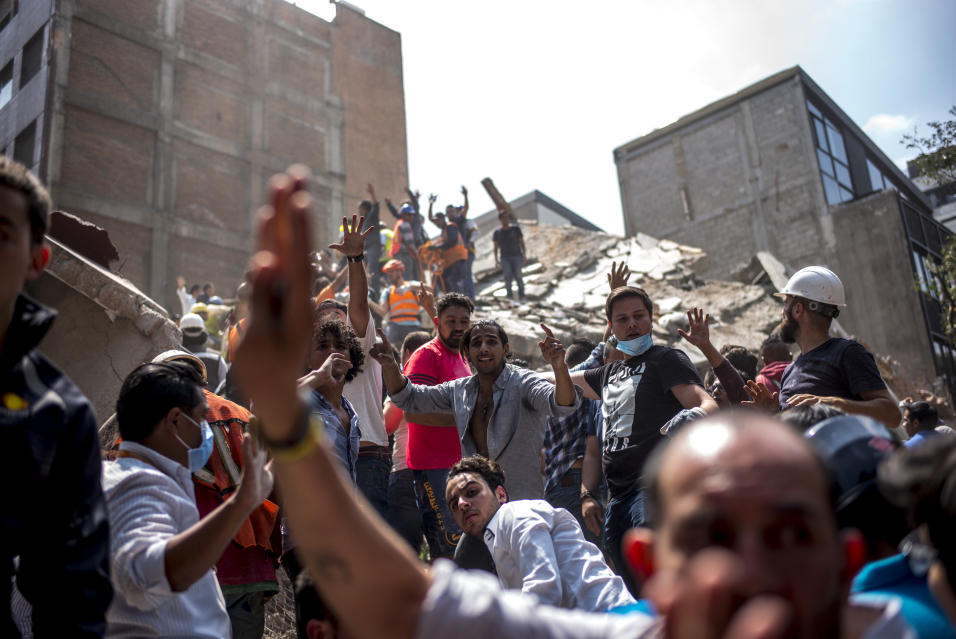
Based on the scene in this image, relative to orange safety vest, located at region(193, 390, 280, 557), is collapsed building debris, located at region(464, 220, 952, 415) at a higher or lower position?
higher

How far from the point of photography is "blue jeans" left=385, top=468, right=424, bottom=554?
4812 millimetres

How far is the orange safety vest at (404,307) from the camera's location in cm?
898

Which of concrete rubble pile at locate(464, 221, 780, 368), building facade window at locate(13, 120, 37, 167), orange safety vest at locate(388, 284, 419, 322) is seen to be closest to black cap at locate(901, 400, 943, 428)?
concrete rubble pile at locate(464, 221, 780, 368)

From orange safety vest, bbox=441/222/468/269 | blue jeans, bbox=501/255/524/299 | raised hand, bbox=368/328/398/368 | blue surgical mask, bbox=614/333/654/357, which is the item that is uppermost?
blue jeans, bbox=501/255/524/299

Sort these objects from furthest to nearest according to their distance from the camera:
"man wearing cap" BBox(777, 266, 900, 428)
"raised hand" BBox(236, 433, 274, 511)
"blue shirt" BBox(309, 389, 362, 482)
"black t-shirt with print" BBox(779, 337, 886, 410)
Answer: "blue shirt" BBox(309, 389, 362, 482)
"black t-shirt with print" BBox(779, 337, 886, 410)
"man wearing cap" BBox(777, 266, 900, 428)
"raised hand" BBox(236, 433, 274, 511)

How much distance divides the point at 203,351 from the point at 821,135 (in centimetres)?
2163

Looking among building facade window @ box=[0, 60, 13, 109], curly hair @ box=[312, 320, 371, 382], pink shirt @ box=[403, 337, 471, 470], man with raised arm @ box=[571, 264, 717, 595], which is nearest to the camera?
man with raised arm @ box=[571, 264, 717, 595]

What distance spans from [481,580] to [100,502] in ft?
3.42

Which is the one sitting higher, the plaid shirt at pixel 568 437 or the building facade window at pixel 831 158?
the building facade window at pixel 831 158

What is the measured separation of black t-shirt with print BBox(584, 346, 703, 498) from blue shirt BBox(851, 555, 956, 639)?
2.43 m

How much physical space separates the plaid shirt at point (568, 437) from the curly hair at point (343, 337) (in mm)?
1481

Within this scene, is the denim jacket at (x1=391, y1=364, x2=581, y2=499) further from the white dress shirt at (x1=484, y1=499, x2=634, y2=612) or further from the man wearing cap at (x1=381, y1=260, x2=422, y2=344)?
the man wearing cap at (x1=381, y1=260, x2=422, y2=344)

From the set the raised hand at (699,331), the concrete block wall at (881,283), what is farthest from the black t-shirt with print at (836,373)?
the concrete block wall at (881,283)

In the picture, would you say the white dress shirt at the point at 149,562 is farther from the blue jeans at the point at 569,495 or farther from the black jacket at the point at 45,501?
the blue jeans at the point at 569,495
